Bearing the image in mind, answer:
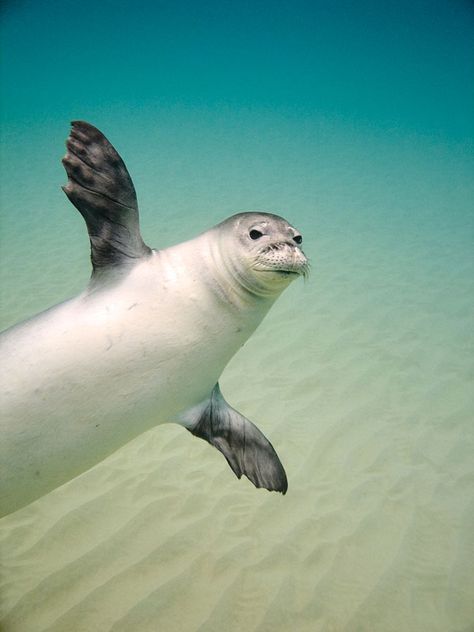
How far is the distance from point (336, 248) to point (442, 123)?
44.6 m

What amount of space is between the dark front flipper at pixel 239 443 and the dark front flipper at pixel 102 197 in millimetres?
904

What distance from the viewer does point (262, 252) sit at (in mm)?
1870

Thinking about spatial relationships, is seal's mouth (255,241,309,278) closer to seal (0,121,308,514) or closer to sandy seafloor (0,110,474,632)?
seal (0,121,308,514)

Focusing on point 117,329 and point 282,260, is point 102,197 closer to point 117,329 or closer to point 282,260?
point 117,329

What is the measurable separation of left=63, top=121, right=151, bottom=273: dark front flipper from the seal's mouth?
554 mm

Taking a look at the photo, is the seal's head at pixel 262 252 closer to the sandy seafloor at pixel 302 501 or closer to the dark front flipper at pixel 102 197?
the dark front flipper at pixel 102 197

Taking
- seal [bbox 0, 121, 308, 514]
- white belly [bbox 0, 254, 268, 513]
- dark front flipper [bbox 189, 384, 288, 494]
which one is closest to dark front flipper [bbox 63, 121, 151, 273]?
seal [bbox 0, 121, 308, 514]

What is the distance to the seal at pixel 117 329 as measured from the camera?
6.15 feet

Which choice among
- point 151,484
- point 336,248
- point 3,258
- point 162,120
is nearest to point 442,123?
point 162,120

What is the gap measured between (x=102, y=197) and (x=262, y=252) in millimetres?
769

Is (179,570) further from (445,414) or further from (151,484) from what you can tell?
(445,414)

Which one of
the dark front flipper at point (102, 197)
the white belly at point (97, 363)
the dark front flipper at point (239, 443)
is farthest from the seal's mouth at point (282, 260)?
the dark front flipper at point (239, 443)

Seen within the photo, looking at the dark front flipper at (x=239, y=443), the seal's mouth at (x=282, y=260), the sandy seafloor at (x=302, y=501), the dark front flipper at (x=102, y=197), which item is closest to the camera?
the seal's mouth at (x=282, y=260)

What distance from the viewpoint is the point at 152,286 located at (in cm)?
198
